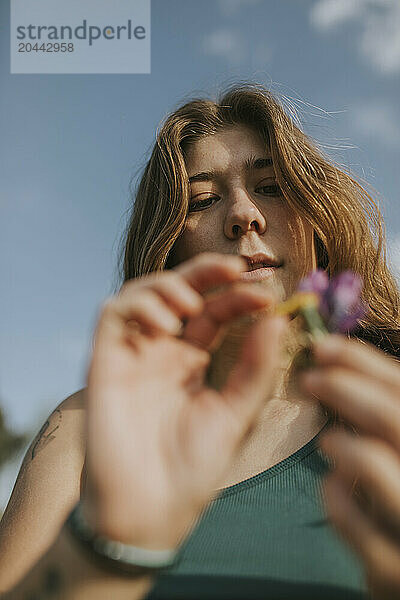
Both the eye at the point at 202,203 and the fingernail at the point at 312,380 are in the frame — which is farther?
the eye at the point at 202,203

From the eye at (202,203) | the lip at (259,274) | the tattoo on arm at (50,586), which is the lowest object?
the tattoo on arm at (50,586)

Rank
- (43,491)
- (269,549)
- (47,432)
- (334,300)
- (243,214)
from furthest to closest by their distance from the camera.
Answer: (47,432) < (243,214) < (43,491) < (269,549) < (334,300)

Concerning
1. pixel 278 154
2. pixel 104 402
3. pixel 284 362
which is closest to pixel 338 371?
pixel 104 402

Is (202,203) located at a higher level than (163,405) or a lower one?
higher

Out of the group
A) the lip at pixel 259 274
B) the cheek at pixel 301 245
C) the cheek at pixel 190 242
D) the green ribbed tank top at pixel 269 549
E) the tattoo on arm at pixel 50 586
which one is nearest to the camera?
the tattoo on arm at pixel 50 586

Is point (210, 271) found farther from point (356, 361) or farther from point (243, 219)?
point (243, 219)

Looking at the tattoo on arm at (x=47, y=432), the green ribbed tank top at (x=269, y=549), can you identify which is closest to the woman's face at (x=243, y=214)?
the green ribbed tank top at (x=269, y=549)

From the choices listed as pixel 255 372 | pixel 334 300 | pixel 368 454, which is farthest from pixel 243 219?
pixel 368 454

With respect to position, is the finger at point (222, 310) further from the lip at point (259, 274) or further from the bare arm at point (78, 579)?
the lip at point (259, 274)
